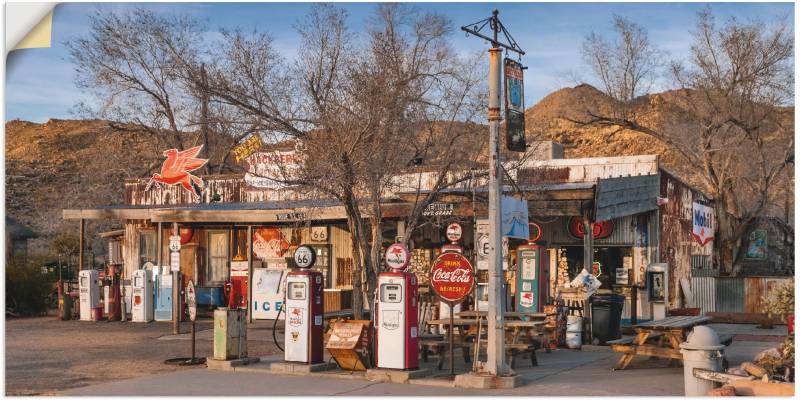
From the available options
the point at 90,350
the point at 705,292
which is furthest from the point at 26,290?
the point at 705,292

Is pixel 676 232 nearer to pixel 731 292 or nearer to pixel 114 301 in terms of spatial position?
pixel 731 292

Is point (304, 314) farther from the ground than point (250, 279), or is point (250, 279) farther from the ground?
point (250, 279)

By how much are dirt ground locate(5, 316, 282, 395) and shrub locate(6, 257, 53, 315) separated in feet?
6.14

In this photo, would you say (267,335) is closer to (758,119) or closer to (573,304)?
(573,304)

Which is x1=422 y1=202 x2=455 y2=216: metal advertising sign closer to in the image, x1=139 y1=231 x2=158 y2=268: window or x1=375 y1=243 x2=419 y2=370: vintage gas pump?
x1=375 y1=243 x2=419 y2=370: vintage gas pump

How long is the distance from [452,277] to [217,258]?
14498 millimetres

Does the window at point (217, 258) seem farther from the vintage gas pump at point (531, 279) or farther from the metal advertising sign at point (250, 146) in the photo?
the vintage gas pump at point (531, 279)

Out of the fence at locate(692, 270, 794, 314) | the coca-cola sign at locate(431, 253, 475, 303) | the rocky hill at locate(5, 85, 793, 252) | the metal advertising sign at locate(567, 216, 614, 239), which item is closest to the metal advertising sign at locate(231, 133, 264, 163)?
the coca-cola sign at locate(431, 253, 475, 303)

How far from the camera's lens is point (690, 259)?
26.4 meters

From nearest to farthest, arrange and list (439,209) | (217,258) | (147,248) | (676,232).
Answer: (439,209), (676,232), (217,258), (147,248)

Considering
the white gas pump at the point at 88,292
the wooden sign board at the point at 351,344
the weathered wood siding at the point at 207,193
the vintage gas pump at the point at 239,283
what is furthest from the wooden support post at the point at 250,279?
the wooden sign board at the point at 351,344

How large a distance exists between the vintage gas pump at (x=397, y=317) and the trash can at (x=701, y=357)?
11.0ft

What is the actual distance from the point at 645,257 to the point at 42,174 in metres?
53.0

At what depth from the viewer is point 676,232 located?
24.4 metres
